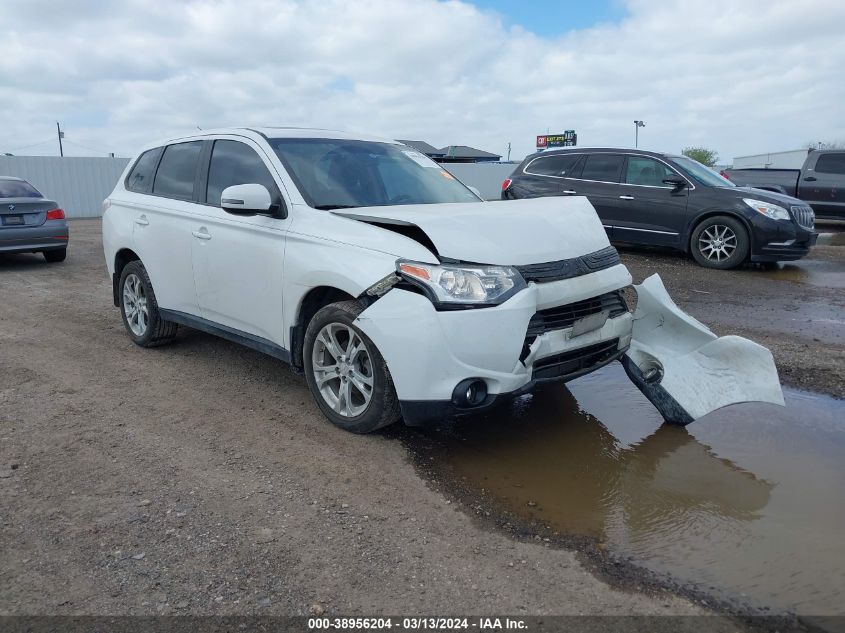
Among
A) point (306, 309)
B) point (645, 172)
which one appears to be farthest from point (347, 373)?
point (645, 172)

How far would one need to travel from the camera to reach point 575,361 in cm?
399

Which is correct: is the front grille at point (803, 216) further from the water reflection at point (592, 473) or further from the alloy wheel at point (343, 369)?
the alloy wheel at point (343, 369)

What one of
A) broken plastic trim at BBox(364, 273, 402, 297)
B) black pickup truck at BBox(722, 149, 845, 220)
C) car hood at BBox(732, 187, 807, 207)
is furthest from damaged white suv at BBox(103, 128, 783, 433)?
black pickup truck at BBox(722, 149, 845, 220)

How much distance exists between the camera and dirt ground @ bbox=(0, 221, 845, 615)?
8.90 ft

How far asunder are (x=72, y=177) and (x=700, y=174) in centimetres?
2105

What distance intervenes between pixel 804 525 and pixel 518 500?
1.33 m

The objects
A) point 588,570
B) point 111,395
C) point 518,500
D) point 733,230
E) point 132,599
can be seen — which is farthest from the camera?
point 733,230

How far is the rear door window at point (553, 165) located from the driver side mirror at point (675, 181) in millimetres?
1720

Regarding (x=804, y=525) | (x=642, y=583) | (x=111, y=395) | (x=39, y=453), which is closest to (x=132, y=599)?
(x=39, y=453)

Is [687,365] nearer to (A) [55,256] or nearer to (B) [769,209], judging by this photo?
(B) [769,209]

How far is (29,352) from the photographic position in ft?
19.8

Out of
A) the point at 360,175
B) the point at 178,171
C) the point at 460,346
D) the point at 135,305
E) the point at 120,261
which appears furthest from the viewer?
the point at 120,261

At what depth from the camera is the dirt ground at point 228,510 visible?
2.71 metres

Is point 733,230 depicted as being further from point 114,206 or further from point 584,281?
point 114,206
